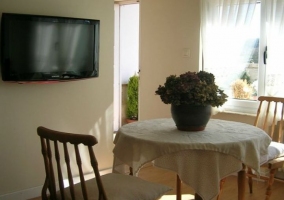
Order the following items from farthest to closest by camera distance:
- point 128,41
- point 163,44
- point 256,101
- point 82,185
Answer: point 128,41, point 163,44, point 256,101, point 82,185

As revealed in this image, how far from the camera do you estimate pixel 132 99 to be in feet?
21.8

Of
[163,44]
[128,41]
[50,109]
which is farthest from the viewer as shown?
[128,41]

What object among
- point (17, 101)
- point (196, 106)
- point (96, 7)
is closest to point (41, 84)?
point (17, 101)

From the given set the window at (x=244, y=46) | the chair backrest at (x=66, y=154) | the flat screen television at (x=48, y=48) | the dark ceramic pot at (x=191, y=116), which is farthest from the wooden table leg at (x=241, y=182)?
the flat screen television at (x=48, y=48)

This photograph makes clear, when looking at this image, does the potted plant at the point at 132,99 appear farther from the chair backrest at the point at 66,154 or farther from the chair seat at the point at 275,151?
the chair backrest at the point at 66,154

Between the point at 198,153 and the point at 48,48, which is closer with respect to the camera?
the point at 198,153

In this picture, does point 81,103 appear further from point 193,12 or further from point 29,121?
point 193,12

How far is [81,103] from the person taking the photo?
379cm

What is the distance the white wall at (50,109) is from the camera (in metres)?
3.28

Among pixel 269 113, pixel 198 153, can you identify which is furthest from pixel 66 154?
pixel 269 113

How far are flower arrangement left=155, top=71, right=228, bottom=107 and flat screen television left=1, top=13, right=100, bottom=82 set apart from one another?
133cm

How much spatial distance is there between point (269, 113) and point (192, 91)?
1622 millimetres

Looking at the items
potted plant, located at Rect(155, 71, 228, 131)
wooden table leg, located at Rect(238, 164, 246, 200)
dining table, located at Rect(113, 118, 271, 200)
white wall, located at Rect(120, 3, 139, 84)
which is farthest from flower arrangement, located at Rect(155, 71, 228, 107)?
white wall, located at Rect(120, 3, 139, 84)

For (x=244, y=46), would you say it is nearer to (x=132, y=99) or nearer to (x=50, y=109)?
(x=50, y=109)
